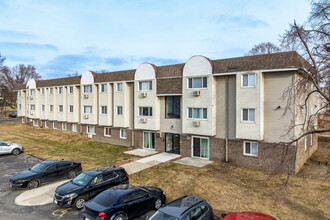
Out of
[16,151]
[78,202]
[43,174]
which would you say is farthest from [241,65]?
[16,151]

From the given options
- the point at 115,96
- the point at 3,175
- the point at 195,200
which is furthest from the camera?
the point at 115,96

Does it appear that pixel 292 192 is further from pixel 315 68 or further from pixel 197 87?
pixel 197 87

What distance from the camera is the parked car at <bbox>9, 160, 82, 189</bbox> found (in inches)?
479

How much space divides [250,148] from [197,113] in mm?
5194

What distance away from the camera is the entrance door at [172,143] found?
21359 mm

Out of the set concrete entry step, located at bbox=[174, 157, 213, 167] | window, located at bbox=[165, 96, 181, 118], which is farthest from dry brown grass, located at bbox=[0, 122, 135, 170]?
window, located at bbox=[165, 96, 181, 118]

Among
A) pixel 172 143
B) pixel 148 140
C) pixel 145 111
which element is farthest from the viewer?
pixel 148 140

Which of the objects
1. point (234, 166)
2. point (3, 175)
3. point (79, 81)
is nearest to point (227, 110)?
point (234, 166)

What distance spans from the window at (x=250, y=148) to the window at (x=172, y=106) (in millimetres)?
6904

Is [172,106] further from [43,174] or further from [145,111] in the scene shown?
[43,174]

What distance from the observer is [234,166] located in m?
16.9

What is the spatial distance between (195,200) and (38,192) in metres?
9.31

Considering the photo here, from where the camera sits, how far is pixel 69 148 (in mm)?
23703

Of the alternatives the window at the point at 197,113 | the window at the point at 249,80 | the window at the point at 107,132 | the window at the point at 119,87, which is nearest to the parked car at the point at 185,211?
the window at the point at 197,113
